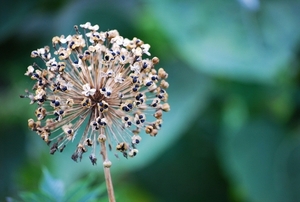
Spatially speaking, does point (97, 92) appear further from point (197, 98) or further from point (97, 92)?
point (197, 98)

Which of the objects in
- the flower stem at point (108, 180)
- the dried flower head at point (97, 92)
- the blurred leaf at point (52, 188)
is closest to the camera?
the flower stem at point (108, 180)

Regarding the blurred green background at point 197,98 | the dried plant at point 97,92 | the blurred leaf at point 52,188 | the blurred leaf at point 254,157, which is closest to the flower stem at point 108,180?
the dried plant at point 97,92

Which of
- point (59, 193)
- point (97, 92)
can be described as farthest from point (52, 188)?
point (97, 92)

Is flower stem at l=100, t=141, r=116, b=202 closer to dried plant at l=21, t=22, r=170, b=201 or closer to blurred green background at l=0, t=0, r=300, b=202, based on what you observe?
dried plant at l=21, t=22, r=170, b=201

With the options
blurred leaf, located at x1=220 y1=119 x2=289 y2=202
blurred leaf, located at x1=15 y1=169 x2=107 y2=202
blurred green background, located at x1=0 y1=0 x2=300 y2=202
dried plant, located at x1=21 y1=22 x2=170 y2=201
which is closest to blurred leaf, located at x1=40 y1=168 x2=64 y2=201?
blurred leaf, located at x1=15 y1=169 x2=107 y2=202

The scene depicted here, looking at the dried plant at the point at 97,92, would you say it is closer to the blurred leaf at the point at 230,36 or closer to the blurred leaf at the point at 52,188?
the blurred leaf at the point at 52,188

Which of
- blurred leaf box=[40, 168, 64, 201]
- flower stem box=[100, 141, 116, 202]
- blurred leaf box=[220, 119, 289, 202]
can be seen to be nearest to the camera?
flower stem box=[100, 141, 116, 202]

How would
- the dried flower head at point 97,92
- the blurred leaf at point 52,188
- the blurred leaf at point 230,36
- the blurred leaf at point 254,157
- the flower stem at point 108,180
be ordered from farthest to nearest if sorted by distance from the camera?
the blurred leaf at point 254,157 < the blurred leaf at point 230,36 < the blurred leaf at point 52,188 < the dried flower head at point 97,92 < the flower stem at point 108,180
